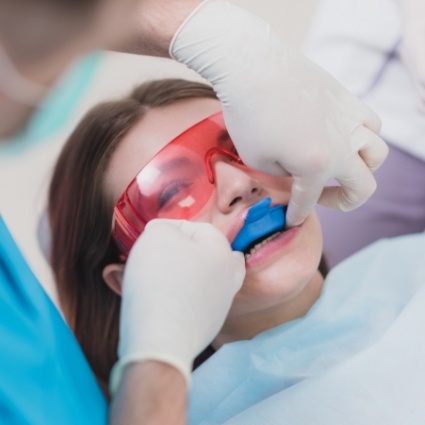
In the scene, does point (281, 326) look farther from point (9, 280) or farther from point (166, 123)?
point (9, 280)

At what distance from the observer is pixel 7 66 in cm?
66

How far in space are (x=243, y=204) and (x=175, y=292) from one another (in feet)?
1.04

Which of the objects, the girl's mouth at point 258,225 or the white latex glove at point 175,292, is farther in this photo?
the girl's mouth at point 258,225

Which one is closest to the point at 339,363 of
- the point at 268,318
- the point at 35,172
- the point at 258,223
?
the point at 268,318

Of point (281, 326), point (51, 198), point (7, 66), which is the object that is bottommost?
point (281, 326)

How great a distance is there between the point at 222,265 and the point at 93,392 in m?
0.24

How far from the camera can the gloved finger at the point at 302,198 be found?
102cm

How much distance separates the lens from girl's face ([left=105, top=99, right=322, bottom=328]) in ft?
3.61

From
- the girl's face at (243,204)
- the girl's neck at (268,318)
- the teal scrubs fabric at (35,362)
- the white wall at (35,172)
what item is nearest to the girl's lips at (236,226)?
the girl's face at (243,204)

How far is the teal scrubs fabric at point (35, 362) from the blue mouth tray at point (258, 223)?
346 millimetres

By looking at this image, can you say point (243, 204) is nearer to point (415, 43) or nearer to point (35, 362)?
point (35, 362)

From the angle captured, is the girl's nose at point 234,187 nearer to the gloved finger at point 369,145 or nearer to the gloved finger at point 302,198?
the gloved finger at point 302,198

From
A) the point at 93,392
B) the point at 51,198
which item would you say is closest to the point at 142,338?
the point at 93,392

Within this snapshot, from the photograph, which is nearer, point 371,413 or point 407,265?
point 371,413
